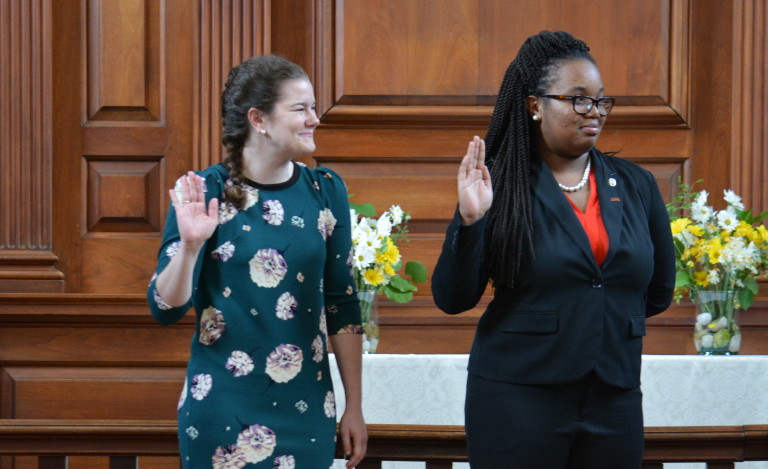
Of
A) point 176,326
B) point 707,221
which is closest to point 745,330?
point 707,221

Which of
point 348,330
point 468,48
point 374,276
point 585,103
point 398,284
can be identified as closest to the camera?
point 585,103

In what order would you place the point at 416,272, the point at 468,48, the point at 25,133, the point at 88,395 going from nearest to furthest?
the point at 416,272
the point at 88,395
the point at 25,133
the point at 468,48

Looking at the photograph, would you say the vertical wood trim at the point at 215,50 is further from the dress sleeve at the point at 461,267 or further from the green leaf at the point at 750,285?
the dress sleeve at the point at 461,267

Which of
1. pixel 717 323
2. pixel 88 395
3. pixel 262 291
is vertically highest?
pixel 262 291

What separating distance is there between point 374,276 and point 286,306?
1380 millimetres

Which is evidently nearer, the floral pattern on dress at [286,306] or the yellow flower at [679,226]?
the floral pattern on dress at [286,306]

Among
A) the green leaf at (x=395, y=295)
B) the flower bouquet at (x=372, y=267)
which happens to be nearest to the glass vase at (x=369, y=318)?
the flower bouquet at (x=372, y=267)

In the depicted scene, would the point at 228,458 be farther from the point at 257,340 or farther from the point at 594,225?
the point at 594,225

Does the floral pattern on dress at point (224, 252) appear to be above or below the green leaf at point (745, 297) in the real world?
above


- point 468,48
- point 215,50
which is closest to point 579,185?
point 468,48

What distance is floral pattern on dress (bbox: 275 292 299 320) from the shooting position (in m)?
1.78

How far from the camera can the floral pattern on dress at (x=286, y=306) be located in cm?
178

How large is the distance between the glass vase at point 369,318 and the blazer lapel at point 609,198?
1.34 metres

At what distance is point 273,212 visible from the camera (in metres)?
1.83
